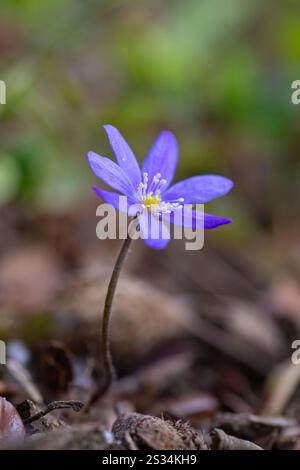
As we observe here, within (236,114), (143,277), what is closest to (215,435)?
(143,277)

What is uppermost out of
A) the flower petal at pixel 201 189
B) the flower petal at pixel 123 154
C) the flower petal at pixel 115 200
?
the flower petal at pixel 123 154

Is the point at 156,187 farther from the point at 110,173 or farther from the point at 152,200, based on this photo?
the point at 110,173

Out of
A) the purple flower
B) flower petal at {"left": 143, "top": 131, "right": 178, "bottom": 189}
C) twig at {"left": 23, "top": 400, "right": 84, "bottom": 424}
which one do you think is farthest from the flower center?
twig at {"left": 23, "top": 400, "right": 84, "bottom": 424}

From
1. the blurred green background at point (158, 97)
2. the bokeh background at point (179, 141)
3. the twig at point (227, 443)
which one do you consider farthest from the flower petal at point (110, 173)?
the blurred green background at point (158, 97)

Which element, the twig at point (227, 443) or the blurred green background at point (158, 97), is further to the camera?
the blurred green background at point (158, 97)

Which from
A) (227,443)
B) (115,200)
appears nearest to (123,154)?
(115,200)

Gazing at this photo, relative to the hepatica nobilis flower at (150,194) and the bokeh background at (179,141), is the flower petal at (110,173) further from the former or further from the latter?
the bokeh background at (179,141)
